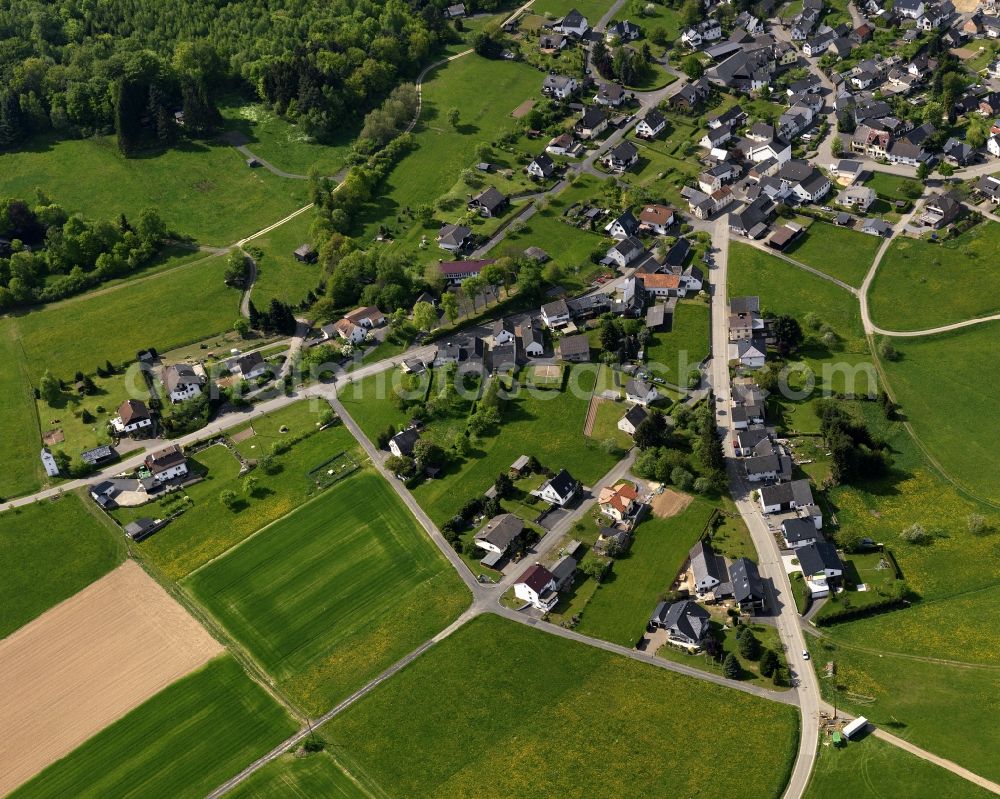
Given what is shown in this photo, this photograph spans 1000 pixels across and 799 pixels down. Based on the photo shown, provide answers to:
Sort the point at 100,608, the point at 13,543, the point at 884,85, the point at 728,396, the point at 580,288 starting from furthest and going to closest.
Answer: the point at 884,85 < the point at 580,288 < the point at 728,396 < the point at 13,543 < the point at 100,608

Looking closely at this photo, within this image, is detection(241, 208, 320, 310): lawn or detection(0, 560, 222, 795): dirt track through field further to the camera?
detection(241, 208, 320, 310): lawn

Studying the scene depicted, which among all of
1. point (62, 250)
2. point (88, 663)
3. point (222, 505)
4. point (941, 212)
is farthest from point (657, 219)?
point (88, 663)

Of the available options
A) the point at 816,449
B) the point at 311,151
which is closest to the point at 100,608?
the point at 816,449

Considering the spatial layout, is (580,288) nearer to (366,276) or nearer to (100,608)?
(366,276)

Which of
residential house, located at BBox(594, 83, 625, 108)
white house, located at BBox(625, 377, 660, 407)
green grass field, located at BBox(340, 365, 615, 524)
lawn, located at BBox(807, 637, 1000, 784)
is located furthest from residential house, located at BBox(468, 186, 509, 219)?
lawn, located at BBox(807, 637, 1000, 784)

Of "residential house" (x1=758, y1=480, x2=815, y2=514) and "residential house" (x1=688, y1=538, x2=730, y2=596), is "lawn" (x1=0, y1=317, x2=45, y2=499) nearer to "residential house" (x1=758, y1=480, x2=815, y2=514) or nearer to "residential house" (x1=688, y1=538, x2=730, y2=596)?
"residential house" (x1=688, y1=538, x2=730, y2=596)

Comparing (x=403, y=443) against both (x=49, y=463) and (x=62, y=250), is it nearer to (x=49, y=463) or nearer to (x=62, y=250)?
(x=49, y=463)
